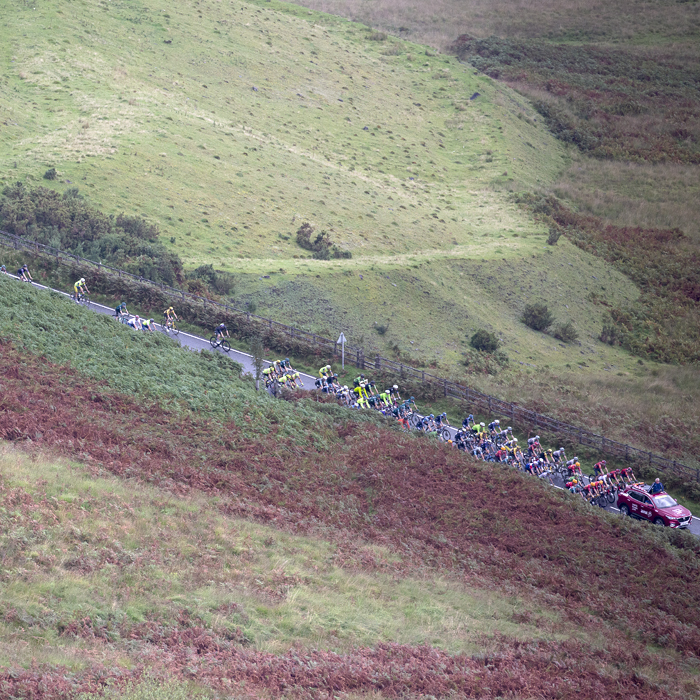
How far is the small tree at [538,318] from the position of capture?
50.1 m

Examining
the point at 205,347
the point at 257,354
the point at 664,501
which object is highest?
the point at 664,501

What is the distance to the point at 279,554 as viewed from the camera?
614 inches

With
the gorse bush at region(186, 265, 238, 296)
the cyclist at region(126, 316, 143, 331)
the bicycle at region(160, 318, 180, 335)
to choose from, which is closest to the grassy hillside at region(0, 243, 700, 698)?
the cyclist at region(126, 316, 143, 331)

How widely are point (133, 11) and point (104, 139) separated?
35993 millimetres

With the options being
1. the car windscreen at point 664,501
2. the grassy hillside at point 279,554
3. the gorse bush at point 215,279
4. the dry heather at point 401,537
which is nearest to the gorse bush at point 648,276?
the gorse bush at point 215,279

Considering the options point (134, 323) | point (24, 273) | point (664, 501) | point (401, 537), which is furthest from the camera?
point (24, 273)

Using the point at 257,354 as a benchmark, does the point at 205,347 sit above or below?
below

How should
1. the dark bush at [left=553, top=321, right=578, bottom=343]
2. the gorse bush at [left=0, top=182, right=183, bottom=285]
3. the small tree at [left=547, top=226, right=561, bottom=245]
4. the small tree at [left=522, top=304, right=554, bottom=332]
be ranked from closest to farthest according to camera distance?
the gorse bush at [left=0, top=182, right=183, bottom=285]
the dark bush at [left=553, top=321, right=578, bottom=343]
the small tree at [left=522, top=304, right=554, bottom=332]
the small tree at [left=547, top=226, right=561, bottom=245]

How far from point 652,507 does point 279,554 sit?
1473 centimetres

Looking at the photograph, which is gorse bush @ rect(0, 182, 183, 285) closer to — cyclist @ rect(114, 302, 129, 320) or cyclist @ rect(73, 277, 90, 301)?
cyclist @ rect(73, 277, 90, 301)

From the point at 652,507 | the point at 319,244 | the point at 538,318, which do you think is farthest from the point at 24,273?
the point at 538,318

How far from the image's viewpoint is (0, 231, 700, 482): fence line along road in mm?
28766

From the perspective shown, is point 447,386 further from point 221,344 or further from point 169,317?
point 169,317

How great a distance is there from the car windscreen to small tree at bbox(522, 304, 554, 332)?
85.8 feet
